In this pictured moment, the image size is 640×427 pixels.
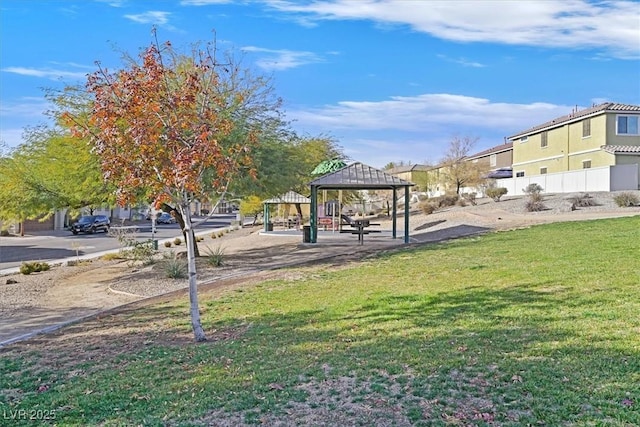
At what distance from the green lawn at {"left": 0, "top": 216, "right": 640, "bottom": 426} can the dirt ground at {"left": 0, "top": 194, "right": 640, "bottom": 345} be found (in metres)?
1.79

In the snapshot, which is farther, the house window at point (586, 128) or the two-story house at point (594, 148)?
the house window at point (586, 128)

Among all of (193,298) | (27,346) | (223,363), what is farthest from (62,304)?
(223,363)

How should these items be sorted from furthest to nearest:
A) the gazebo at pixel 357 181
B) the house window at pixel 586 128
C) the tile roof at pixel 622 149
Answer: the house window at pixel 586 128 < the tile roof at pixel 622 149 < the gazebo at pixel 357 181

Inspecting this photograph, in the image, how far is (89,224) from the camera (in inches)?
→ 1682

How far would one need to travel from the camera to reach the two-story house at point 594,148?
117 feet

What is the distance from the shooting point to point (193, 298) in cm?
870

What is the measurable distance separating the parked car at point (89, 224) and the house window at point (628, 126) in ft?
121

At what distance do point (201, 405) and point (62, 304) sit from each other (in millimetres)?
9134

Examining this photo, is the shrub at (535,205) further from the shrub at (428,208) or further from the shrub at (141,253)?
the shrub at (141,253)

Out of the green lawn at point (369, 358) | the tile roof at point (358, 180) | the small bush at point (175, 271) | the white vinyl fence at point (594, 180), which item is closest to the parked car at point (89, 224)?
the tile roof at point (358, 180)

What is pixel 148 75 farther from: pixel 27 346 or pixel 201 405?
pixel 201 405

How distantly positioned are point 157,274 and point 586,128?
3494 centimetres

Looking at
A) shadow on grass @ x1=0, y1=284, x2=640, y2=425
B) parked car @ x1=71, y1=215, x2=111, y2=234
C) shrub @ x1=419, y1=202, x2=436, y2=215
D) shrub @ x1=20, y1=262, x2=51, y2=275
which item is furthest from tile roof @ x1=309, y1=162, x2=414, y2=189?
parked car @ x1=71, y1=215, x2=111, y2=234

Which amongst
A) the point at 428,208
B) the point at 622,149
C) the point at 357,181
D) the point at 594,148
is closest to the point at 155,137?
the point at 357,181
